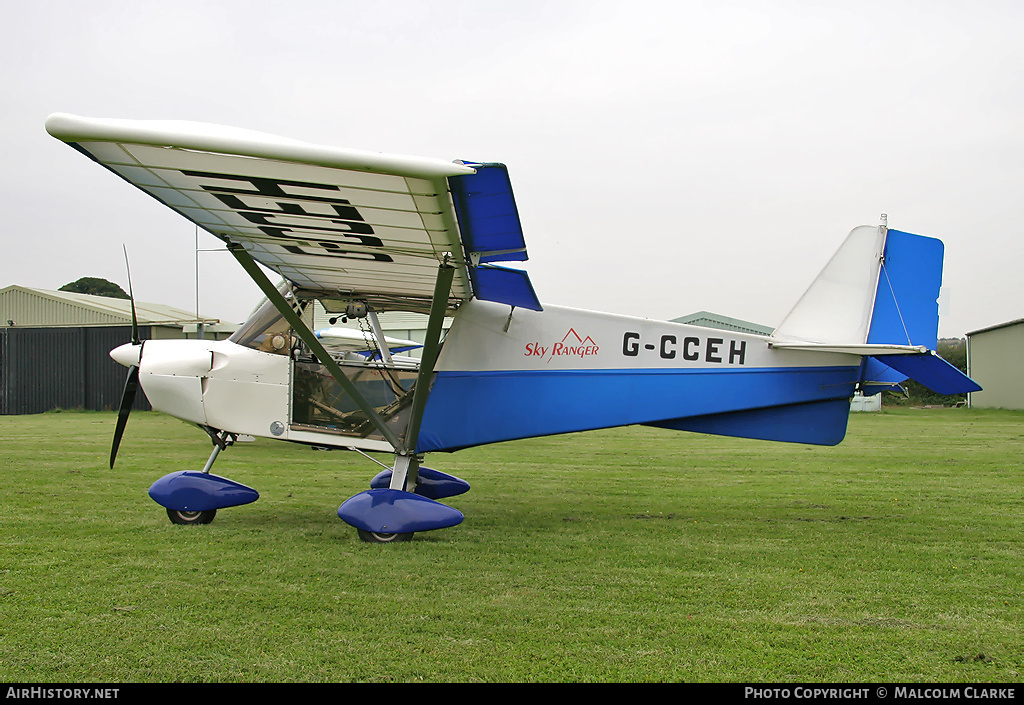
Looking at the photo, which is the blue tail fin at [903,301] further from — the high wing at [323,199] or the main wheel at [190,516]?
the main wheel at [190,516]

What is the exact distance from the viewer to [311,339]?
215 inches

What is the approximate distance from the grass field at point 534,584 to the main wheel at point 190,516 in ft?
0.54

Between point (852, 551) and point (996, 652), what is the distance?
2008mm

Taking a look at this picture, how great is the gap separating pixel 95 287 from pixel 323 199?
61.4m

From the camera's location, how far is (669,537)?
5.64 m

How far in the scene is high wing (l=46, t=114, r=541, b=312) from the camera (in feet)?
10.7

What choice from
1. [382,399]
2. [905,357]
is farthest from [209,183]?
[905,357]

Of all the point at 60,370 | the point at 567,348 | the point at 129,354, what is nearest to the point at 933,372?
the point at 567,348

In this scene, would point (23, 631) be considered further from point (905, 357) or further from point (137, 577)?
point (905, 357)

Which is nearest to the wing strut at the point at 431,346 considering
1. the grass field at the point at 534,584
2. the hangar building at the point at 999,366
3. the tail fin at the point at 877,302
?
the grass field at the point at 534,584

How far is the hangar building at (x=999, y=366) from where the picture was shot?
1064 inches
